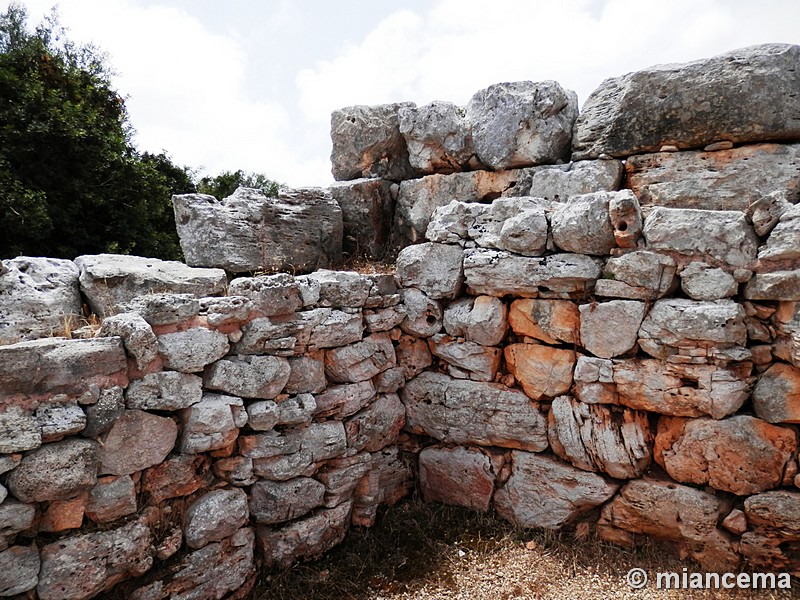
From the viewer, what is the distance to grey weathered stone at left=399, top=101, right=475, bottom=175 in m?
4.61

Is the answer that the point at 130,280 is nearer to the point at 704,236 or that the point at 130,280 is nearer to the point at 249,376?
the point at 249,376

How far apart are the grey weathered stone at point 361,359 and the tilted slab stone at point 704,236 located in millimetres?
2012

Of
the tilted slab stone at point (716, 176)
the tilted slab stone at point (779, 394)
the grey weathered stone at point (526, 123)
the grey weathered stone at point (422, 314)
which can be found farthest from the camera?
the grey weathered stone at point (526, 123)

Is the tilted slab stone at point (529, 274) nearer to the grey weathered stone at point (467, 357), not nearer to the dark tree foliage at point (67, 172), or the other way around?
the grey weathered stone at point (467, 357)

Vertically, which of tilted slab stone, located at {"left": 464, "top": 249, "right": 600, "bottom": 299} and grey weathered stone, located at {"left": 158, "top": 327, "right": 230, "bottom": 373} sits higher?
tilted slab stone, located at {"left": 464, "top": 249, "right": 600, "bottom": 299}

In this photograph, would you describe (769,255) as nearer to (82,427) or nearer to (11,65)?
(82,427)

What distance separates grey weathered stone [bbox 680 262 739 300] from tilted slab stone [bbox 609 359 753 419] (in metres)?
0.44

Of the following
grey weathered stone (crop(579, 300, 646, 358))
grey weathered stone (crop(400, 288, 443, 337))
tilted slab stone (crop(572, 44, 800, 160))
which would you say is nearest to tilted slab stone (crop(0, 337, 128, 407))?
grey weathered stone (crop(400, 288, 443, 337))

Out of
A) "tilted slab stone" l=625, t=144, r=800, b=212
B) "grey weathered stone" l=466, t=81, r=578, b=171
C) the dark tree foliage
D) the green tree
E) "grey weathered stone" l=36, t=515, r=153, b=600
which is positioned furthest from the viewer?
the green tree

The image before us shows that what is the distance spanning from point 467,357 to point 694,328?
156 centimetres

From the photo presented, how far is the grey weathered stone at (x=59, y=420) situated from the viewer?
102 inches

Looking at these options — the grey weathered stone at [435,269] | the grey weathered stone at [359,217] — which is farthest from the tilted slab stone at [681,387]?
the grey weathered stone at [359,217]

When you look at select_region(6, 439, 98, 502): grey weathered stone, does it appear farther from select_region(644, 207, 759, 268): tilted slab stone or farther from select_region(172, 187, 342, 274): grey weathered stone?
select_region(644, 207, 759, 268): tilted slab stone

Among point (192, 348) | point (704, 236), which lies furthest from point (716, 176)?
point (192, 348)
